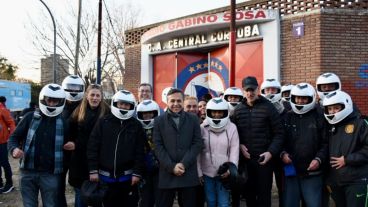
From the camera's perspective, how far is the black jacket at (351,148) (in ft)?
14.8

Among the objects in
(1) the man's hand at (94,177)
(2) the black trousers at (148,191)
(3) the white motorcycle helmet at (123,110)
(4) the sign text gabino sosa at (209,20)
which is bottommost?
(2) the black trousers at (148,191)

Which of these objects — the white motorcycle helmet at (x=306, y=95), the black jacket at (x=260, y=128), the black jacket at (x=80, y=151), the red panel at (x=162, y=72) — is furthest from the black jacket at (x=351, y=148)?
the red panel at (x=162, y=72)

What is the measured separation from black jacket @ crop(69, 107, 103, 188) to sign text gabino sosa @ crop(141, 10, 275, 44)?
723 cm

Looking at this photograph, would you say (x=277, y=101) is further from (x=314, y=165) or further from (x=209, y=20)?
(x=209, y=20)

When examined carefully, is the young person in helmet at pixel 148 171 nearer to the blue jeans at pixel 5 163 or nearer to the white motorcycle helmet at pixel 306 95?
the white motorcycle helmet at pixel 306 95

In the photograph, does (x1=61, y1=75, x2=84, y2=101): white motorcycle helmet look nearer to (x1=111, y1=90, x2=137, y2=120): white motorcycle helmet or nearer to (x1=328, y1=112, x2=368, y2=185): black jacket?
(x1=111, y1=90, x2=137, y2=120): white motorcycle helmet

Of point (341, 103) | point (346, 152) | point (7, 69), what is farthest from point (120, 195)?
point (7, 69)

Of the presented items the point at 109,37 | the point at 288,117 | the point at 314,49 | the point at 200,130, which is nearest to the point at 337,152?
the point at 288,117

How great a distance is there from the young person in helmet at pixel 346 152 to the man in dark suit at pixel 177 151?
1560 millimetres

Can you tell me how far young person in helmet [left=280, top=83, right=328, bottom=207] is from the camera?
5004 millimetres

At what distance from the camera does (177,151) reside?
481cm

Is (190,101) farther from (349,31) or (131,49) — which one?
(131,49)

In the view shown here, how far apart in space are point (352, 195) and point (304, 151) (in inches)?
29.9

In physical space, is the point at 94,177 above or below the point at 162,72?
below
